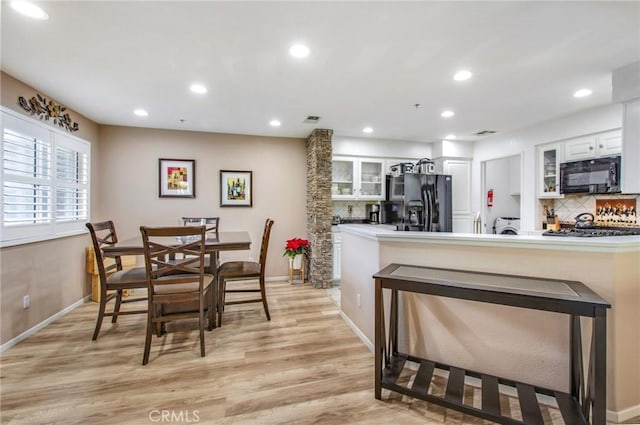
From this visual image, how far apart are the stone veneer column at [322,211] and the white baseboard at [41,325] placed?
308 cm

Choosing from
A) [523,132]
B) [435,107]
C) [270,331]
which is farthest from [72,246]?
[523,132]

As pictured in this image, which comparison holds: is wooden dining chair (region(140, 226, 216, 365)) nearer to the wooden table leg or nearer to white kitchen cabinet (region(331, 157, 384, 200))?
the wooden table leg

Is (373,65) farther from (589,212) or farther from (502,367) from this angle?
(589,212)

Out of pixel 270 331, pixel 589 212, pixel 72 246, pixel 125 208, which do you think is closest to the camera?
pixel 270 331

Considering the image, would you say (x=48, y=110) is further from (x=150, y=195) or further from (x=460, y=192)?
(x=460, y=192)

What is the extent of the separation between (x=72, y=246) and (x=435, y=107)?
15.8 feet

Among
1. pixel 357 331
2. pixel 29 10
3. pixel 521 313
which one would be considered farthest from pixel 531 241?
pixel 29 10

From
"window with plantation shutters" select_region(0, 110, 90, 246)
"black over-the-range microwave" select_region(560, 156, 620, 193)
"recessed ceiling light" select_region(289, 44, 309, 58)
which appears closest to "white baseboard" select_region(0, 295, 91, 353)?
"window with plantation shutters" select_region(0, 110, 90, 246)

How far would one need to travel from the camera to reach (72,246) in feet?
11.1

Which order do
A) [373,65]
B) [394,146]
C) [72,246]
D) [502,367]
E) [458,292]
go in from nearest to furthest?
[458,292]
[502,367]
[373,65]
[72,246]
[394,146]

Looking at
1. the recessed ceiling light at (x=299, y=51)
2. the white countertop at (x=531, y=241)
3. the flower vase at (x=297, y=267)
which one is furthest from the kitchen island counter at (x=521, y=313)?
the flower vase at (x=297, y=267)

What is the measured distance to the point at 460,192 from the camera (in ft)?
17.0

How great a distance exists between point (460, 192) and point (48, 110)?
606cm

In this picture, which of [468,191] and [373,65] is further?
[468,191]
